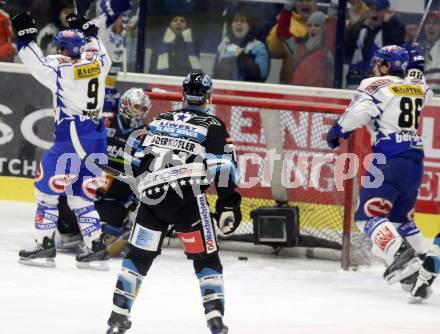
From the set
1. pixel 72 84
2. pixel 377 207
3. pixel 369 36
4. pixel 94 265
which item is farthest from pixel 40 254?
pixel 369 36

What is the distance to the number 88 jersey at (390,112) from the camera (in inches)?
335

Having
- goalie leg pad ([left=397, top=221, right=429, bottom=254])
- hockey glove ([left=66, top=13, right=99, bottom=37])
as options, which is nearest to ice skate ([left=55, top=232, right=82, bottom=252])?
hockey glove ([left=66, top=13, right=99, bottom=37])

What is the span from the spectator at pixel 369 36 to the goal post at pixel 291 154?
1473mm

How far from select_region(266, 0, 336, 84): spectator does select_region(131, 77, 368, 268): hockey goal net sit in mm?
1441

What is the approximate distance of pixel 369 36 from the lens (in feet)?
36.9

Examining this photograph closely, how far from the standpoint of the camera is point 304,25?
11391mm

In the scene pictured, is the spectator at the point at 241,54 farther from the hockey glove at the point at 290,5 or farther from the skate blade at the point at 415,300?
the skate blade at the point at 415,300

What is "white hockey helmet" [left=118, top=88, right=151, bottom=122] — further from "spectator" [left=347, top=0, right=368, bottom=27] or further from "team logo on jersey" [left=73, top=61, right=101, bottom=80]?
"spectator" [left=347, top=0, right=368, bottom=27]

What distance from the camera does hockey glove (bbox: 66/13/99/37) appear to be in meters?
9.16

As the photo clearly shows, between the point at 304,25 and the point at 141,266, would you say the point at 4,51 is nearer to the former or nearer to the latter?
the point at 304,25

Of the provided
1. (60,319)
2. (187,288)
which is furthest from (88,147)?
(60,319)

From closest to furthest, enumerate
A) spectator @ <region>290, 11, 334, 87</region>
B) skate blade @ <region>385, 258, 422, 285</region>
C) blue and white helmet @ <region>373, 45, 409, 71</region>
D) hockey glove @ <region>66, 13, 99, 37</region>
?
skate blade @ <region>385, 258, 422, 285</region> < blue and white helmet @ <region>373, 45, 409, 71</region> < hockey glove @ <region>66, 13, 99, 37</region> < spectator @ <region>290, 11, 334, 87</region>

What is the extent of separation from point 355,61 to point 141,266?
525 centimetres

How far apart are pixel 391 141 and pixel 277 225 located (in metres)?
1.47
